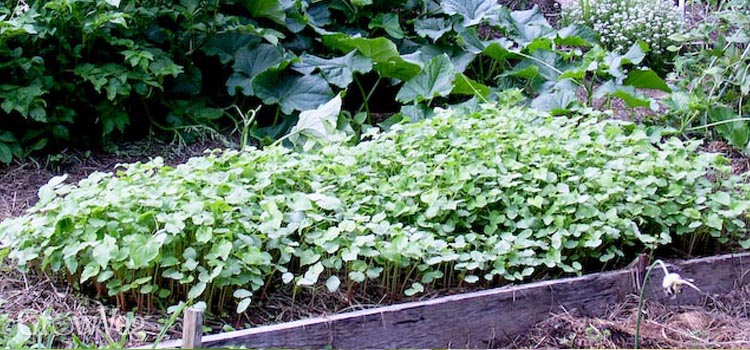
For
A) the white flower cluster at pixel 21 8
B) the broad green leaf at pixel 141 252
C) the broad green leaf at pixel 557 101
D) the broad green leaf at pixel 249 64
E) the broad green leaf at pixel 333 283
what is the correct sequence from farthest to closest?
1. the broad green leaf at pixel 249 64
2. the broad green leaf at pixel 557 101
3. the white flower cluster at pixel 21 8
4. the broad green leaf at pixel 333 283
5. the broad green leaf at pixel 141 252

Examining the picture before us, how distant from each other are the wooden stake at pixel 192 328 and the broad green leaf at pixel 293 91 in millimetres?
1948

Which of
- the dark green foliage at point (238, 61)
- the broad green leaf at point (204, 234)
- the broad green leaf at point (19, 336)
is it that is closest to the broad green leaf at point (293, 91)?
the dark green foliage at point (238, 61)

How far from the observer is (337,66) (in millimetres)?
3586

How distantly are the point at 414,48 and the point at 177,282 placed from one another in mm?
2333

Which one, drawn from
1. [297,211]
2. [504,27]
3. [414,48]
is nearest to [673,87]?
[504,27]

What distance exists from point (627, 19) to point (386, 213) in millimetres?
3013

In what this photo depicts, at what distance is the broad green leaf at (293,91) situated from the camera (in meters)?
3.50

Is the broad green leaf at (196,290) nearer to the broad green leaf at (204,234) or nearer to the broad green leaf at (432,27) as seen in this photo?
the broad green leaf at (204,234)

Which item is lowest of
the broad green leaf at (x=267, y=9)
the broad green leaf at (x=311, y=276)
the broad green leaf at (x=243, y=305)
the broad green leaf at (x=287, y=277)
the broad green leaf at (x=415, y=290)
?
the broad green leaf at (x=415, y=290)

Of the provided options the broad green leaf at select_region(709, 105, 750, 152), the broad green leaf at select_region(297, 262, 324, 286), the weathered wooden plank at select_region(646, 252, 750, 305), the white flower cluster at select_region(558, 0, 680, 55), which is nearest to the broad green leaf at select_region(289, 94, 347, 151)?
the broad green leaf at select_region(297, 262, 324, 286)

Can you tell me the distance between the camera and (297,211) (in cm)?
222

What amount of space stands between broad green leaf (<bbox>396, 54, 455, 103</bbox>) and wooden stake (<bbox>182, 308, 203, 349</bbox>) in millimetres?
2004

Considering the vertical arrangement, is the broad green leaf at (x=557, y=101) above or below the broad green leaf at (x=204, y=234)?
below

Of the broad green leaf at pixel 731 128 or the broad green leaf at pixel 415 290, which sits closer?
the broad green leaf at pixel 415 290
